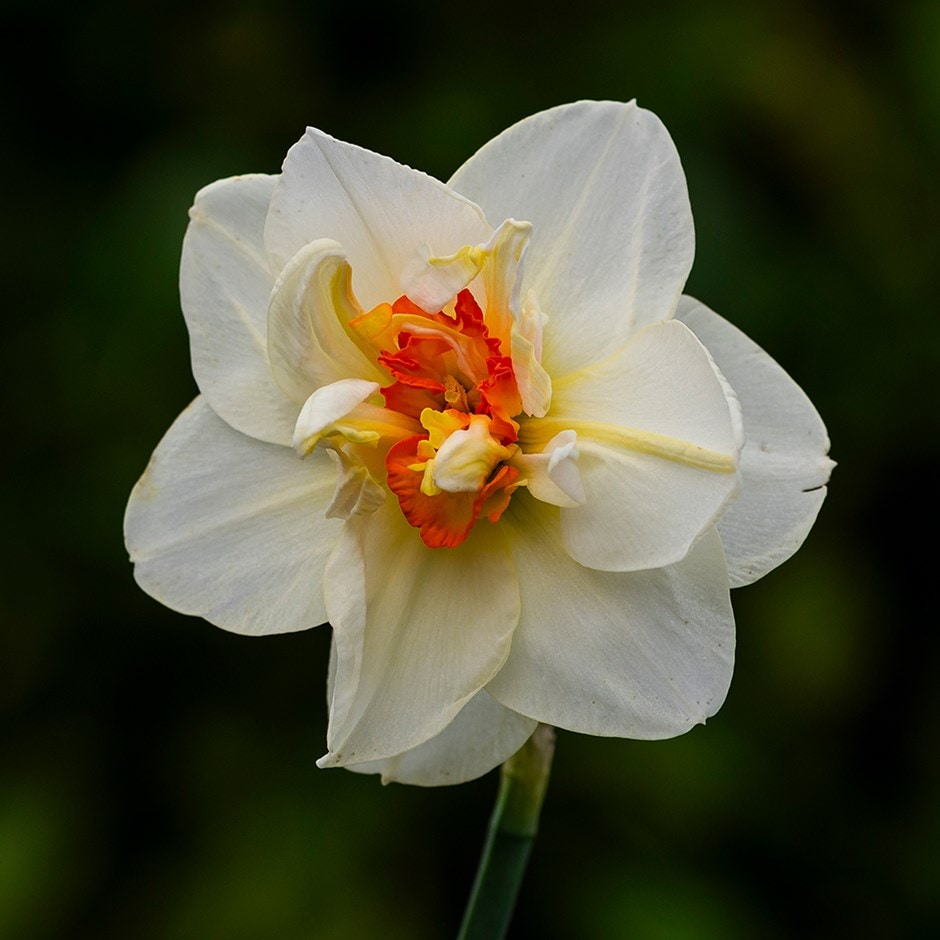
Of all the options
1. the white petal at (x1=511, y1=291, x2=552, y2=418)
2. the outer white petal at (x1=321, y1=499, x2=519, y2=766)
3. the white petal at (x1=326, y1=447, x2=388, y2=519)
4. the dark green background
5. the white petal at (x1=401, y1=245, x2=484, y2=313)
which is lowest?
the dark green background

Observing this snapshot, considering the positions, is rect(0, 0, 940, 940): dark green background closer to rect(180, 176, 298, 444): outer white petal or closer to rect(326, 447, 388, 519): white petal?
rect(180, 176, 298, 444): outer white petal

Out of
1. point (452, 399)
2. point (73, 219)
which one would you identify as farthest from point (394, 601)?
point (73, 219)

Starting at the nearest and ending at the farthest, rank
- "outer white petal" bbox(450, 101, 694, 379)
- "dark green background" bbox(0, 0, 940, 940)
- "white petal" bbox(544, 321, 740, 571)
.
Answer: "white petal" bbox(544, 321, 740, 571), "outer white petal" bbox(450, 101, 694, 379), "dark green background" bbox(0, 0, 940, 940)

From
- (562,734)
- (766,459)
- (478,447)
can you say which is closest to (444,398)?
(478,447)

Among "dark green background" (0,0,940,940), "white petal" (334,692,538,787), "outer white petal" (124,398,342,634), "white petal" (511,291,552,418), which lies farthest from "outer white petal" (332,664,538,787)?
"dark green background" (0,0,940,940)

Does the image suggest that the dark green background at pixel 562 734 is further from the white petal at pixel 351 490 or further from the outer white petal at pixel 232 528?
the white petal at pixel 351 490

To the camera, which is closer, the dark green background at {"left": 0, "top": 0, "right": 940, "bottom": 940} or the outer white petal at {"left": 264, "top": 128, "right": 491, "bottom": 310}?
the outer white petal at {"left": 264, "top": 128, "right": 491, "bottom": 310}

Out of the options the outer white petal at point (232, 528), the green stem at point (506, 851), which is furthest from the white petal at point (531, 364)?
the green stem at point (506, 851)

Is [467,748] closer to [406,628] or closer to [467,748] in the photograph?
[467,748]
